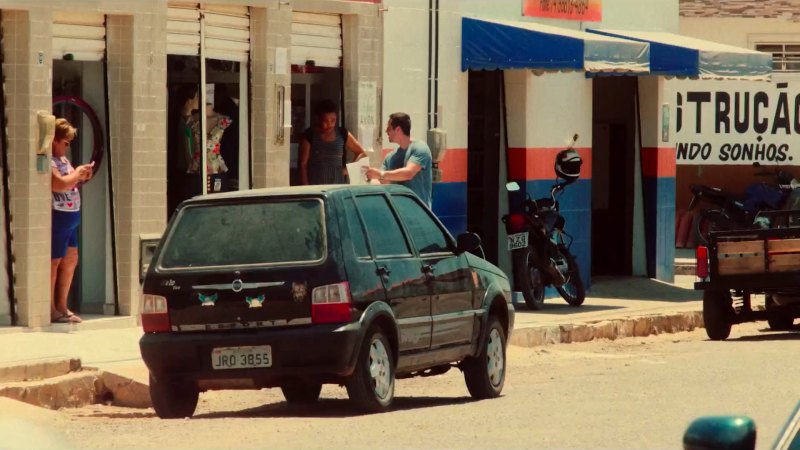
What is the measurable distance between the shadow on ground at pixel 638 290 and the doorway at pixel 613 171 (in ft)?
1.78

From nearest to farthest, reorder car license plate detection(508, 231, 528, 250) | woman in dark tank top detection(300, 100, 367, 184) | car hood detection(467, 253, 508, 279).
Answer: car hood detection(467, 253, 508, 279) → woman in dark tank top detection(300, 100, 367, 184) → car license plate detection(508, 231, 528, 250)

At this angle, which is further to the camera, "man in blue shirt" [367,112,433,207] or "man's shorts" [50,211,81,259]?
"man in blue shirt" [367,112,433,207]

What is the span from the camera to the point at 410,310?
41.8 feet

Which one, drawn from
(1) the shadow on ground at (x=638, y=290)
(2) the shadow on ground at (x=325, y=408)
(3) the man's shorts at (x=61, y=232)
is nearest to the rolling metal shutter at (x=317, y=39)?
(3) the man's shorts at (x=61, y=232)

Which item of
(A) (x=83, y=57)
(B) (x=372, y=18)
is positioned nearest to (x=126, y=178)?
(A) (x=83, y=57)

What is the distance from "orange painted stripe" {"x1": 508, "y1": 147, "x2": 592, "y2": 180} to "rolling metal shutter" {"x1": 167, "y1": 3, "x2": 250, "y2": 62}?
483 centimetres

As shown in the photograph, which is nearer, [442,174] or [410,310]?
[410,310]

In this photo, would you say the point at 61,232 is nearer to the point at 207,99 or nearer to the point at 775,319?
the point at 207,99

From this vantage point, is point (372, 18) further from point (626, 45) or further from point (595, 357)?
point (595, 357)

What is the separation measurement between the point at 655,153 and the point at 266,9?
828 centimetres

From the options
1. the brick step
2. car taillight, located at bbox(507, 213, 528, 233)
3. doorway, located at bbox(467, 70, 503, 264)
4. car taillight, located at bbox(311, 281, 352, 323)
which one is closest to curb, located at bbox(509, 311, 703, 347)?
car taillight, located at bbox(507, 213, 528, 233)

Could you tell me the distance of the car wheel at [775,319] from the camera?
65.1 ft

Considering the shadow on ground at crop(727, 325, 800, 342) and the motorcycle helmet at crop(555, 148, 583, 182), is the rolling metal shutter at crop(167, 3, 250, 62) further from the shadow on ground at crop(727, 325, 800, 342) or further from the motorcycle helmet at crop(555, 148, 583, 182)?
the shadow on ground at crop(727, 325, 800, 342)

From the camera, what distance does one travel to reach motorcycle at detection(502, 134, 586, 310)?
67.5 ft
